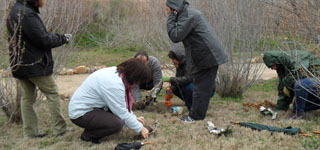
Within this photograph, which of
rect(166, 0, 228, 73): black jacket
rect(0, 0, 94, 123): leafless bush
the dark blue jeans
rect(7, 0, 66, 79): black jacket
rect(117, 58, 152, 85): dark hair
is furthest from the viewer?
rect(0, 0, 94, 123): leafless bush

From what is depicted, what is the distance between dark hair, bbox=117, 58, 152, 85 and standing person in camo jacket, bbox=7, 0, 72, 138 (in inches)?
37.2

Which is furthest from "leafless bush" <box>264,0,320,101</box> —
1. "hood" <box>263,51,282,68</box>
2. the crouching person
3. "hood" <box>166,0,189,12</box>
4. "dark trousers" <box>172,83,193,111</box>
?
the crouching person

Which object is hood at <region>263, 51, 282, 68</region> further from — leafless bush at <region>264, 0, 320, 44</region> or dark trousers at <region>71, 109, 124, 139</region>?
dark trousers at <region>71, 109, 124, 139</region>

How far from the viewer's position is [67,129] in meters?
4.11

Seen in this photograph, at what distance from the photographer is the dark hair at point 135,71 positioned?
3143 millimetres

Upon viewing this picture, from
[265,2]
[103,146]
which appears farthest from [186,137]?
[265,2]

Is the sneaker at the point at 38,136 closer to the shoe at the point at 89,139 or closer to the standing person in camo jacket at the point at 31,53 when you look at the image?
the standing person in camo jacket at the point at 31,53

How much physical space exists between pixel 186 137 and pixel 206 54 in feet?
3.47

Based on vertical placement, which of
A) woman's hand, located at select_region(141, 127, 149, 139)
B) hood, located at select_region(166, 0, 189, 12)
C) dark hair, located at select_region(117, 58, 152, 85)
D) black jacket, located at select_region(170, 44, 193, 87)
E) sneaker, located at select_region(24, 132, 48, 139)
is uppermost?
hood, located at select_region(166, 0, 189, 12)

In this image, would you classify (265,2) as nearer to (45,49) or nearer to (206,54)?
(206,54)

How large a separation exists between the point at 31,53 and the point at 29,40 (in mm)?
138

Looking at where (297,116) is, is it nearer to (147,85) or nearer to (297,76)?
(297,76)

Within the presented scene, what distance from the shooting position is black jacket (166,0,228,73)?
13.2 ft

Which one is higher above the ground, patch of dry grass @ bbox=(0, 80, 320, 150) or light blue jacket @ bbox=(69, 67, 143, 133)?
light blue jacket @ bbox=(69, 67, 143, 133)
